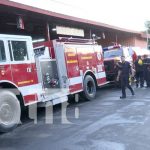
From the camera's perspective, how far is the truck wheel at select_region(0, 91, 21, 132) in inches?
331

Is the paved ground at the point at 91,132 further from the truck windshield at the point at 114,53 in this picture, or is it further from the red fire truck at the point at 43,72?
the truck windshield at the point at 114,53

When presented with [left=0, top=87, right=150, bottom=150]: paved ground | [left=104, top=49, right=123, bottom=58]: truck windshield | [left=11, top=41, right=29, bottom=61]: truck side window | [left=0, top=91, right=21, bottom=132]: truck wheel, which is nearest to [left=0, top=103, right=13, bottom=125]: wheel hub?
[left=0, top=91, right=21, bottom=132]: truck wheel

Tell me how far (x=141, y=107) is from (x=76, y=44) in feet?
11.7

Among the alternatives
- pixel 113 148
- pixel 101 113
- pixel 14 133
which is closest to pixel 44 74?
pixel 101 113

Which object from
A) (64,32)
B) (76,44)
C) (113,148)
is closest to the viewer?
(113,148)

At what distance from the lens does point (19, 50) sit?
31.0 ft

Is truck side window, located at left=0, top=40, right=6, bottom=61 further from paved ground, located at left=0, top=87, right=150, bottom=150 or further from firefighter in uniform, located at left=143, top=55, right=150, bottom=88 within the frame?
firefighter in uniform, located at left=143, top=55, right=150, bottom=88

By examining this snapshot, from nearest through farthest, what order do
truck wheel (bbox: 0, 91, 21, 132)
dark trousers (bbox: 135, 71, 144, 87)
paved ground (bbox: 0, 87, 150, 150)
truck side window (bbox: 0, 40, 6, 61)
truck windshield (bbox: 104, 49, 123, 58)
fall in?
paved ground (bbox: 0, 87, 150, 150) → truck wheel (bbox: 0, 91, 21, 132) → truck side window (bbox: 0, 40, 6, 61) → dark trousers (bbox: 135, 71, 144, 87) → truck windshield (bbox: 104, 49, 123, 58)

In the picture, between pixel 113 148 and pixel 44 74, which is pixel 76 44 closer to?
pixel 44 74

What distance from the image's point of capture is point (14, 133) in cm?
834

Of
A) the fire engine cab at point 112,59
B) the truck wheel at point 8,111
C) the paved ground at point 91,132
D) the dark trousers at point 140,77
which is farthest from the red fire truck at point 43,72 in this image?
the dark trousers at point 140,77

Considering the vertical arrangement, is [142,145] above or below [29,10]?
below

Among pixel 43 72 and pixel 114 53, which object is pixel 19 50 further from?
pixel 114 53

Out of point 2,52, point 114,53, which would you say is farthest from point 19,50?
point 114,53
